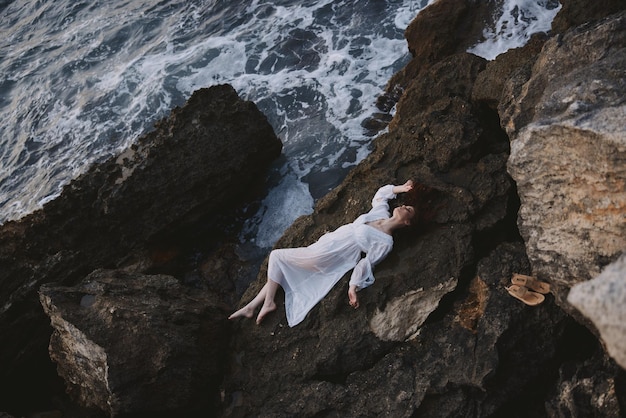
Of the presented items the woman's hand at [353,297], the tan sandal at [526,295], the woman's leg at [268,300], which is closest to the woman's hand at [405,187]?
the woman's hand at [353,297]

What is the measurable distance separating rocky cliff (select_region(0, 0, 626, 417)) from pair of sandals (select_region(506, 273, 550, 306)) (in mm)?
88

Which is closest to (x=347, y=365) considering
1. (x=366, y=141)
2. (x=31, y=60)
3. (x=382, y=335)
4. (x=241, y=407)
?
(x=382, y=335)

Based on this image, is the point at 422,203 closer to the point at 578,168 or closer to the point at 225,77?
the point at 578,168

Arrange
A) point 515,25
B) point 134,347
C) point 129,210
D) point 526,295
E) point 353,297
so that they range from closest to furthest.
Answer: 1. point 526,295
2. point 134,347
3. point 353,297
4. point 129,210
5. point 515,25

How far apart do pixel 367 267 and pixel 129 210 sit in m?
4.51

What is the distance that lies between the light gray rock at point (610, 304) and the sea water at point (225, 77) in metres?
6.77

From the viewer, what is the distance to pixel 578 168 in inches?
161

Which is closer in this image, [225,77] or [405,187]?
[405,187]

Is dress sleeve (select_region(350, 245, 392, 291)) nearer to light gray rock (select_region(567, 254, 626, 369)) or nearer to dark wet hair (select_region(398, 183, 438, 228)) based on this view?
dark wet hair (select_region(398, 183, 438, 228))

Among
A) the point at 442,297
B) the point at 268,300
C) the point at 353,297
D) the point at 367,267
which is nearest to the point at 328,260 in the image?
the point at 367,267

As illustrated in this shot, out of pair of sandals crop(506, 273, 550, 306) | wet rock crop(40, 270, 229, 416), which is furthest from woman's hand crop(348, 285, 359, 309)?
wet rock crop(40, 270, 229, 416)

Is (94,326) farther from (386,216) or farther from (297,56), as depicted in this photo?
(297,56)

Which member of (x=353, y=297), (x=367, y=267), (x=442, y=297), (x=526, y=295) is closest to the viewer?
(x=526, y=295)

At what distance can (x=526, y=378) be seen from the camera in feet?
15.9
